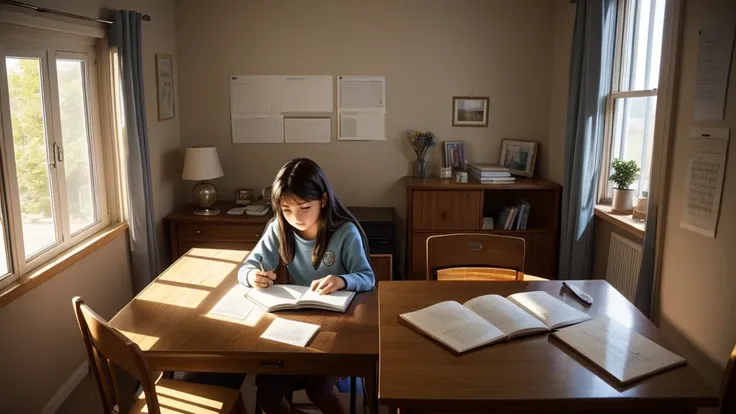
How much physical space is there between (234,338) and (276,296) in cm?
33

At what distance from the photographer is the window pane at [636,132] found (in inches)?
130

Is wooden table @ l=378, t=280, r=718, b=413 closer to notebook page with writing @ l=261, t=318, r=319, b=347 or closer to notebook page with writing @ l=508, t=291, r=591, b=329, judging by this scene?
notebook page with writing @ l=508, t=291, r=591, b=329

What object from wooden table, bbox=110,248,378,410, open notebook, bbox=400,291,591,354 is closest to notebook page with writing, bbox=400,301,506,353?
open notebook, bbox=400,291,591,354

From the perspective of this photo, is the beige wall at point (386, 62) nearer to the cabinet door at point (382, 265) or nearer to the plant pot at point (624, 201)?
the cabinet door at point (382, 265)

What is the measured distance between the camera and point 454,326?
181 cm

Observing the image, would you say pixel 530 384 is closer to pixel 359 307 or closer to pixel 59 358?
pixel 359 307

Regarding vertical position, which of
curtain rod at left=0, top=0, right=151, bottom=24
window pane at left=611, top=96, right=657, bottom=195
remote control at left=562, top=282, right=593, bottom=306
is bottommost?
remote control at left=562, top=282, right=593, bottom=306

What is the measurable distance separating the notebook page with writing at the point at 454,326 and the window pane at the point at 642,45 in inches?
80.6

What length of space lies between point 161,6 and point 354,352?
3.22 metres

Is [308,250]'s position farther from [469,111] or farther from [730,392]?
[469,111]

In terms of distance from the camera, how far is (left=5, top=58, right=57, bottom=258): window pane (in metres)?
2.60

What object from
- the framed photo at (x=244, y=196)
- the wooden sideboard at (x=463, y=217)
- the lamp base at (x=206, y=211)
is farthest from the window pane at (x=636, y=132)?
the lamp base at (x=206, y=211)

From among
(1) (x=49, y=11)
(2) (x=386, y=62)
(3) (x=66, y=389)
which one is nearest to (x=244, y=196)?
(2) (x=386, y=62)

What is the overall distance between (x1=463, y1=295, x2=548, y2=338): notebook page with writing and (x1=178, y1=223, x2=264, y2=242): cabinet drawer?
2293 mm
